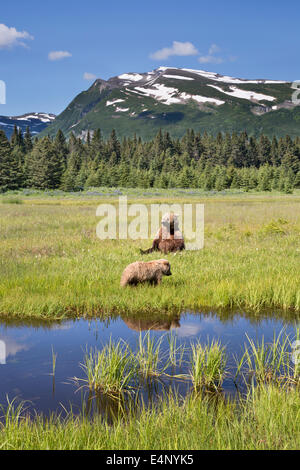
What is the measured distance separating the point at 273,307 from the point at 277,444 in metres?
5.31

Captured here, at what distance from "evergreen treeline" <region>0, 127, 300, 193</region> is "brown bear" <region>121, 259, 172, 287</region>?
7088 cm

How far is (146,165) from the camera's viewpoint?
431 ft

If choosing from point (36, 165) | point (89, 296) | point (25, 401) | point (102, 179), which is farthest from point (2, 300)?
point (102, 179)

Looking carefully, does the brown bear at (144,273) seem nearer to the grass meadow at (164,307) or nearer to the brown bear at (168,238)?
the grass meadow at (164,307)

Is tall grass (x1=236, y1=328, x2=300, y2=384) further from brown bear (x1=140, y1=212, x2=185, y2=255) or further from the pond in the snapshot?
brown bear (x1=140, y1=212, x2=185, y2=255)

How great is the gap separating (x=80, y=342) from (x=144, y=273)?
318 centimetres

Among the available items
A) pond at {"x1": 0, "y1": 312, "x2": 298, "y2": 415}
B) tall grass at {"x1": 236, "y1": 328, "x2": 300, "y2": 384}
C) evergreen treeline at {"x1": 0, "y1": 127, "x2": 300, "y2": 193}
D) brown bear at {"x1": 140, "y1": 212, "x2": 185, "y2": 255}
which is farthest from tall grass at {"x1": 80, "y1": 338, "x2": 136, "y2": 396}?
evergreen treeline at {"x1": 0, "y1": 127, "x2": 300, "y2": 193}

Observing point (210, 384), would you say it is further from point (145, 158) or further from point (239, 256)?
point (145, 158)

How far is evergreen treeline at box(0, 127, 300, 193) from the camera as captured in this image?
8212cm

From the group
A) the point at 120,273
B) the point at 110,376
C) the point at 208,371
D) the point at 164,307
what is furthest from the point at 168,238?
the point at 110,376

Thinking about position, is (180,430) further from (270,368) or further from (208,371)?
(270,368)

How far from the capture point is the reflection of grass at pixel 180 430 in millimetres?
3545
